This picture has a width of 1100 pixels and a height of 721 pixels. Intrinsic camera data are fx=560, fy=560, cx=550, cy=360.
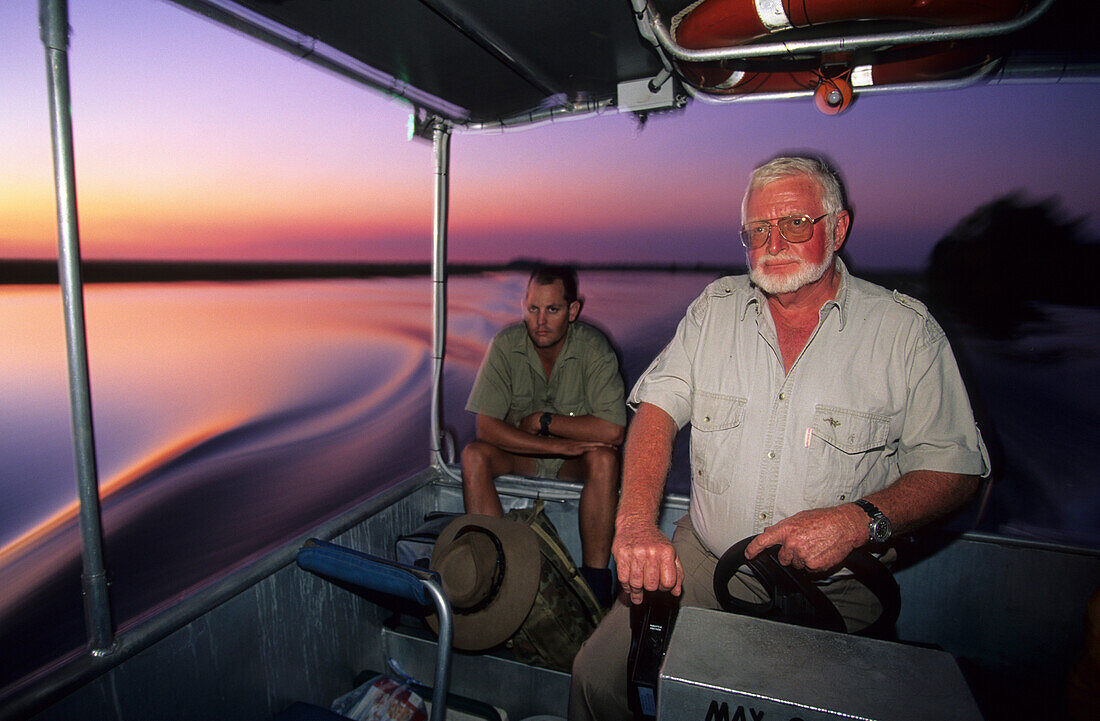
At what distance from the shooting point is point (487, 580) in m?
2.17

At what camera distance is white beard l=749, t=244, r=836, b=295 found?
1.89 meters

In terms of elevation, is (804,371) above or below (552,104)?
below

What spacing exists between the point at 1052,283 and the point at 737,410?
141ft

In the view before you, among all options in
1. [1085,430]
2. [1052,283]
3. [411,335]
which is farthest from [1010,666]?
[1052,283]

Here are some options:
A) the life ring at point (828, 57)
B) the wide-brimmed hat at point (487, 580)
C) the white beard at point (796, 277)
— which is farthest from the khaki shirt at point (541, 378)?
the life ring at point (828, 57)

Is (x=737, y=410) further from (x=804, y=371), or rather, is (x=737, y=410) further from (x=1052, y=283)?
(x=1052, y=283)

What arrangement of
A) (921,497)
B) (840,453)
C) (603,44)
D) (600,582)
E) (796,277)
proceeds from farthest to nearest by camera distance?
(600,582) < (603,44) < (796,277) < (840,453) < (921,497)

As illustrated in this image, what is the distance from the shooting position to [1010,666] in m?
2.30

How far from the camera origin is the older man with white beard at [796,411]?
5.70 feet

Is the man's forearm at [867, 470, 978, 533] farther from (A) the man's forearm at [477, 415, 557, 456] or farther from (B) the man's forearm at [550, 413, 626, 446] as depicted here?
(A) the man's forearm at [477, 415, 557, 456]

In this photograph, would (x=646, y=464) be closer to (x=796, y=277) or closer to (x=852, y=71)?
(x=796, y=277)

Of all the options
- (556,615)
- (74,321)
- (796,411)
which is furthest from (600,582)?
(74,321)

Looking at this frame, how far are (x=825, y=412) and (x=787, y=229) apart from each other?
62 centimetres

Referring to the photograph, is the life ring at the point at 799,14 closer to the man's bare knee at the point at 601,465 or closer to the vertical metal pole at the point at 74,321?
the vertical metal pole at the point at 74,321
